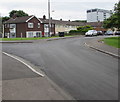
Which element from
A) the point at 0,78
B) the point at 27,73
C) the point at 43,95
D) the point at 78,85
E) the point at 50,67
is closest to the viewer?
the point at 43,95

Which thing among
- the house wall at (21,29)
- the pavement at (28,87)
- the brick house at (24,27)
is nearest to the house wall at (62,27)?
the brick house at (24,27)

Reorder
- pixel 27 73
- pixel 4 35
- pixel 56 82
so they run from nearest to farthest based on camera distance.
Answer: pixel 56 82 → pixel 27 73 → pixel 4 35

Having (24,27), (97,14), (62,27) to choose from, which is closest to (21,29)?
(24,27)

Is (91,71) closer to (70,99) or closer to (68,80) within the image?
(68,80)

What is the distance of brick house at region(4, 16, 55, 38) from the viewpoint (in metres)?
58.1

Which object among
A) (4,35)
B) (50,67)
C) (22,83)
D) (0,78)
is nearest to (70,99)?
(22,83)

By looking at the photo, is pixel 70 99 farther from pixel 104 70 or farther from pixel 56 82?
pixel 104 70

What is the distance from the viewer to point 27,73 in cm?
901

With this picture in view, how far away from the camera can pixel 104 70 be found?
30.9 ft

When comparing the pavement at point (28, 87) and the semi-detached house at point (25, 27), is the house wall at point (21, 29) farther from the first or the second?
the pavement at point (28, 87)

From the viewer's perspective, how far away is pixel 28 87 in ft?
22.6

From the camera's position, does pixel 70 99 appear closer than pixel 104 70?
Yes

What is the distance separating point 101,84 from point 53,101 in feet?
7.56

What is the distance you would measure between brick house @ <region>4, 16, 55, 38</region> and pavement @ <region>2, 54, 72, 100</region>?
49.3 metres
